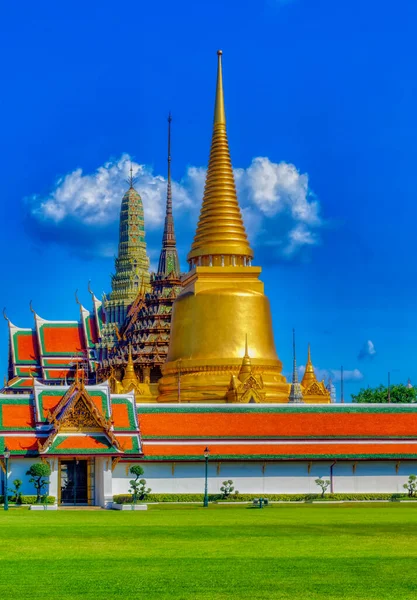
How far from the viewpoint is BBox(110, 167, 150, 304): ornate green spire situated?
3898 inches

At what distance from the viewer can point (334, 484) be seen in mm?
42906

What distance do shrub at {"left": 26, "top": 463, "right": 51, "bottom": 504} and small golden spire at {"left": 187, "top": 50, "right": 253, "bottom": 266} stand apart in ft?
74.9

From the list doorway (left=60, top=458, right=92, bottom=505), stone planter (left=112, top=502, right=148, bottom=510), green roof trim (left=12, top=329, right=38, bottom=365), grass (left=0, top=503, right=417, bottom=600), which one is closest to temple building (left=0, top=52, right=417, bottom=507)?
doorway (left=60, top=458, right=92, bottom=505)

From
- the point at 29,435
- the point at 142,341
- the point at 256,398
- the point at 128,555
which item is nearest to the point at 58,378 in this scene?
the point at 142,341

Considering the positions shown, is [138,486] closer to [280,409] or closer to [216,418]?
[216,418]

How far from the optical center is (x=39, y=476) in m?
37.6

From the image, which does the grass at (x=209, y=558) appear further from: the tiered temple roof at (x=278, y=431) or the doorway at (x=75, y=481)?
the tiered temple roof at (x=278, y=431)

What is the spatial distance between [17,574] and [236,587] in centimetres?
321

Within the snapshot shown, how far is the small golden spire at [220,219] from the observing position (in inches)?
2349

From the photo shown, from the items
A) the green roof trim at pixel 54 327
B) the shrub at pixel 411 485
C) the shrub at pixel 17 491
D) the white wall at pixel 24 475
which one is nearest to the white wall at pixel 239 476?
the white wall at pixel 24 475

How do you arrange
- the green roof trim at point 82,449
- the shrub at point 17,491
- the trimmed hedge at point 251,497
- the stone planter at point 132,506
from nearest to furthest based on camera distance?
1. the stone planter at point 132,506
2. the shrub at point 17,491
3. the green roof trim at point 82,449
4. the trimmed hedge at point 251,497

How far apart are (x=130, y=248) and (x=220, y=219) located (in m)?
40.7

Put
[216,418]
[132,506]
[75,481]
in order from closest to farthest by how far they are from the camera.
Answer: [132,506] < [75,481] < [216,418]

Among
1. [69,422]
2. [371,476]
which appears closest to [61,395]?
[69,422]
